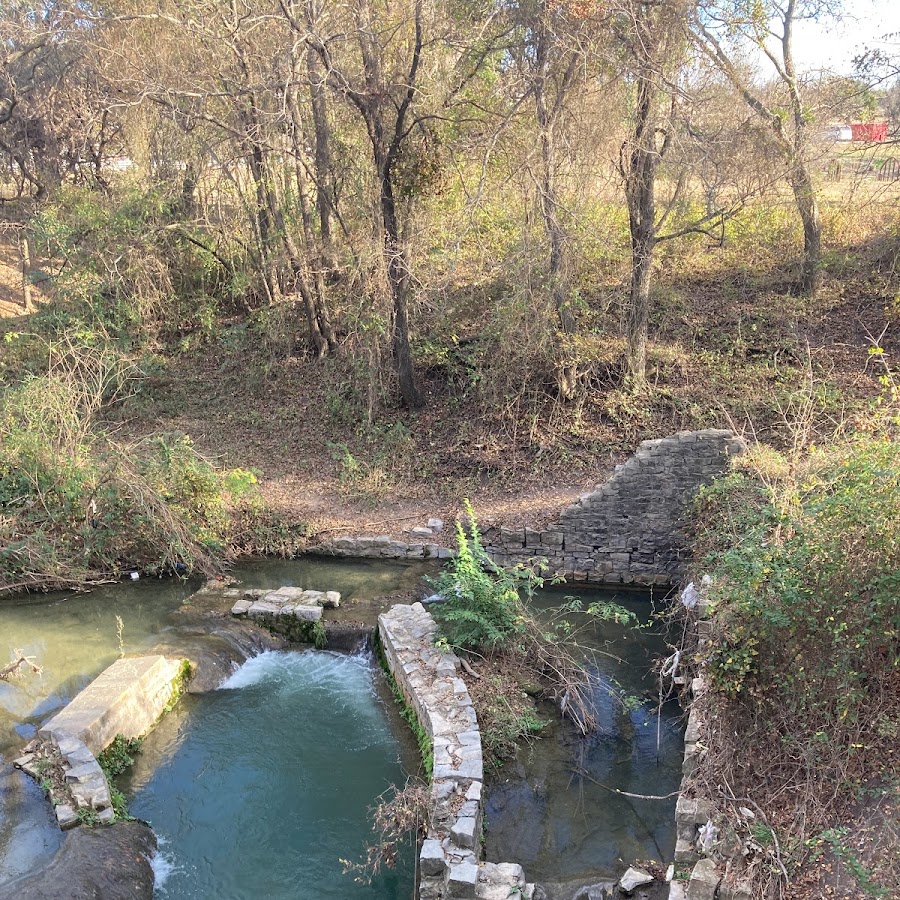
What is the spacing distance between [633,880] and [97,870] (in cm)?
391

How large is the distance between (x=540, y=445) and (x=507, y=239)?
12.7 feet

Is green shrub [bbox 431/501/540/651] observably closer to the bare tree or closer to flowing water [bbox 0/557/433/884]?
flowing water [bbox 0/557/433/884]

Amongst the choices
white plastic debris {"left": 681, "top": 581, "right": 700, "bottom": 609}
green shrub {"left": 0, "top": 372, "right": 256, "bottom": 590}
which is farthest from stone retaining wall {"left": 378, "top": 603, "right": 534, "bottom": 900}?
green shrub {"left": 0, "top": 372, "right": 256, "bottom": 590}

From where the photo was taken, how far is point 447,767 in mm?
5965

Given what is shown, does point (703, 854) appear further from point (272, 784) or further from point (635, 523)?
point (635, 523)

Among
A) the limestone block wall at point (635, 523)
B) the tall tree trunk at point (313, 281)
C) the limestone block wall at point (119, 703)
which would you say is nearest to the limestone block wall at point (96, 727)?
the limestone block wall at point (119, 703)

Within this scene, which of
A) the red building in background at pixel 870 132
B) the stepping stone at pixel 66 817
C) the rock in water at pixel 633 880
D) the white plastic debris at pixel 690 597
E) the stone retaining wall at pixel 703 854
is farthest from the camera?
the red building in background at pixel 870 132

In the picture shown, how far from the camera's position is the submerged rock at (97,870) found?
5.10 meters

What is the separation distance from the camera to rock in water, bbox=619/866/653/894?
17.1 ft

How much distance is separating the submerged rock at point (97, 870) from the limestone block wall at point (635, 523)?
5955 millimetres

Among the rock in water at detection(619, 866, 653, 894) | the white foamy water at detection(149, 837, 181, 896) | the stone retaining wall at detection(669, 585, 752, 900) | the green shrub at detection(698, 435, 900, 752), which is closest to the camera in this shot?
the stone retaining wall at detection(669, 585, 752, 900)

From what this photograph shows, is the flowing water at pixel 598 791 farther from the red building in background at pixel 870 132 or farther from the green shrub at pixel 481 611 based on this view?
the red building in background at pixel 870 132

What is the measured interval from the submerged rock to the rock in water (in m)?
3.49

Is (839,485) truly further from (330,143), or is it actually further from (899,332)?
(330,143)
